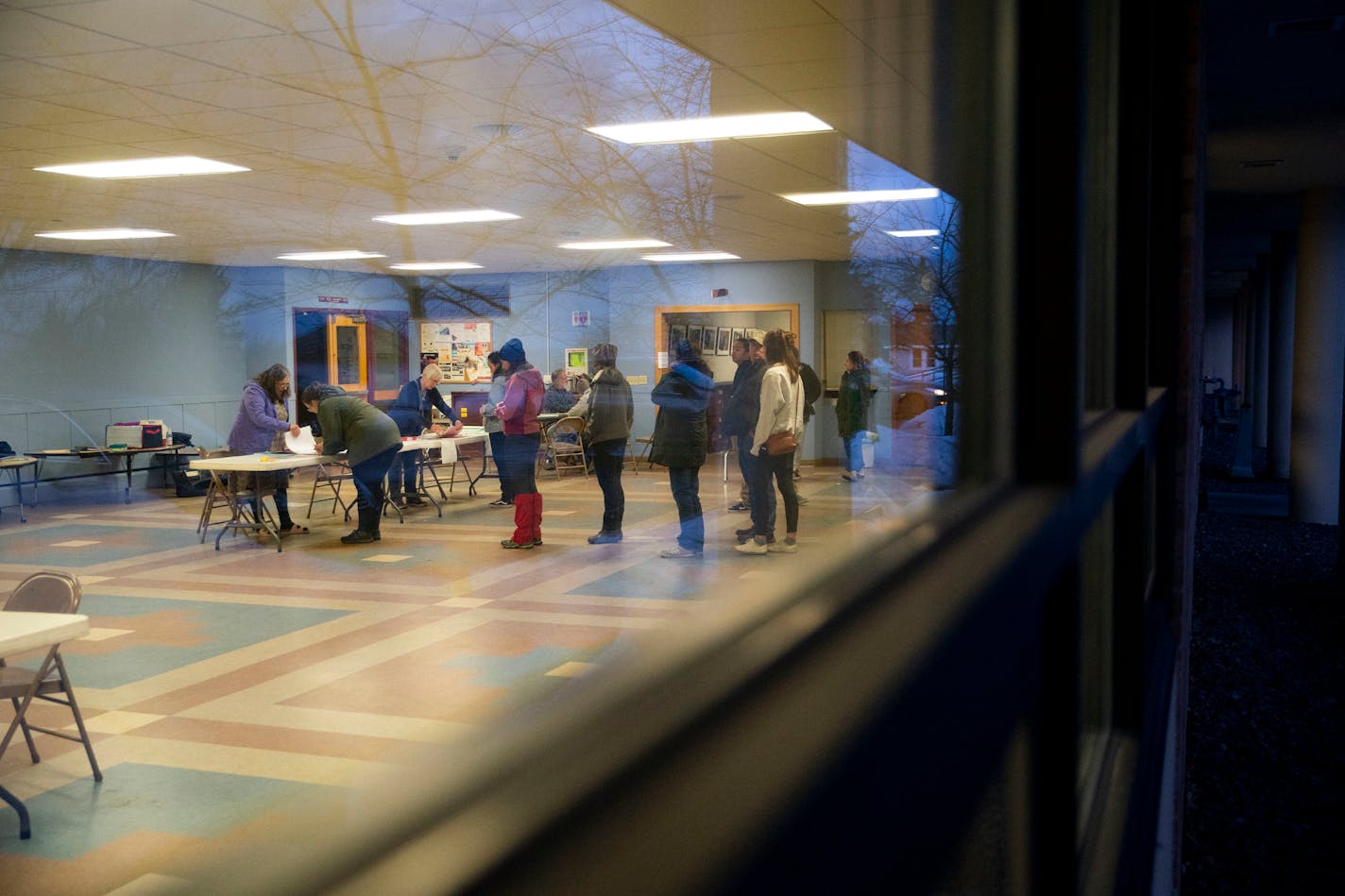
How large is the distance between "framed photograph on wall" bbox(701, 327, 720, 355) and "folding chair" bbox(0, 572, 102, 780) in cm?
57

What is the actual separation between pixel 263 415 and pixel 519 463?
2.77ft

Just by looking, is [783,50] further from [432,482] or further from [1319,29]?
[1319,29]

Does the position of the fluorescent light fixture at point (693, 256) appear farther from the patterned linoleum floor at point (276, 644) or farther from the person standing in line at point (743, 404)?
the patterned linoleum floor at point (276, 644)

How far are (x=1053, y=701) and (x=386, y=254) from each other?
0.60 m

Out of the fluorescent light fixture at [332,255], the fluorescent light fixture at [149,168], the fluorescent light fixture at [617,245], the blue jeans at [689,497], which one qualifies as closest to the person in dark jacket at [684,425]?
the blue jeans at [689,497]

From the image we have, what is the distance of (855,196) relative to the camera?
1442mm

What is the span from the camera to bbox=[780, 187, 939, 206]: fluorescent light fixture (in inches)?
41.0

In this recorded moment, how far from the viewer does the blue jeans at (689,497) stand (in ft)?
3.75

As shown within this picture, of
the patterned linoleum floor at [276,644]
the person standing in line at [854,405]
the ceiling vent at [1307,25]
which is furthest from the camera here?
the ceiling vent at [1307,25]

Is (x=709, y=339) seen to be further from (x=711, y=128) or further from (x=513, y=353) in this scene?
(x=711, y=128)

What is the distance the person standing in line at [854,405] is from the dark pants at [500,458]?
40cm

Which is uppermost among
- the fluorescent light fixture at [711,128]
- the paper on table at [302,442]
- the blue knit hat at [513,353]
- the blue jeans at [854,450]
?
the fluorescent light fixture at [711,128]

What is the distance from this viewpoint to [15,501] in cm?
55

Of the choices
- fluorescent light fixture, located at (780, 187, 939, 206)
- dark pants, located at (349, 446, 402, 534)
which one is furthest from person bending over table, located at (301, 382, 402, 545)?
fluorescent light fixture, located at (780, 187, 939, 206)
